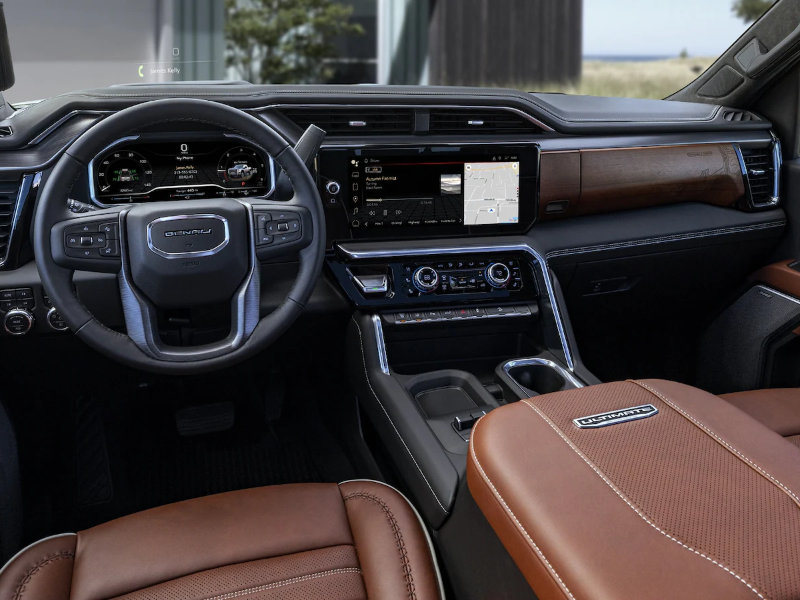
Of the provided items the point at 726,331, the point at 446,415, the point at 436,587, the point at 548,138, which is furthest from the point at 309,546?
the point at 726,331

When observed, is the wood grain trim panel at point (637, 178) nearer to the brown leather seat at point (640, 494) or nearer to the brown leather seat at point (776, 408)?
the brown leather seat at point (776, 408)

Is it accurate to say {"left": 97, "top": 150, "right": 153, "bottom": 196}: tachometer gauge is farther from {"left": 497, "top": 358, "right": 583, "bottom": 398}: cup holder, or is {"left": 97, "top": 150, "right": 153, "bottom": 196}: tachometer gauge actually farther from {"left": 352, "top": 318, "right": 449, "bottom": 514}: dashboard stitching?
{"left": 497, "top": 358, "right": 583, "bottom": 398}: cup holder

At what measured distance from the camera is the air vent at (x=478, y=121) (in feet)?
6.35

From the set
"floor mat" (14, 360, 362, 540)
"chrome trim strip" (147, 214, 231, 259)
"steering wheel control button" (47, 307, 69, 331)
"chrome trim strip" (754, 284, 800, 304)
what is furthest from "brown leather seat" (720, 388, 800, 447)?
"steering wheel control button" (47, 307, 69, 331)

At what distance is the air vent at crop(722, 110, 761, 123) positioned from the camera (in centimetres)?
238

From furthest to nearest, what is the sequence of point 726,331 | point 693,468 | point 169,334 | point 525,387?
point 726,331 < point 525,387 < point 169,334 < point 693,468

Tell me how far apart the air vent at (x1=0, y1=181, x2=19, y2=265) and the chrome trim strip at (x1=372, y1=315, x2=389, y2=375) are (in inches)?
34.0

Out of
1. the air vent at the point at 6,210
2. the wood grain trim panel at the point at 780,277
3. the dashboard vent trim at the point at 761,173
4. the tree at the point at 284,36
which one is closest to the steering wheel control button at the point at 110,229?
the air vent at the point at 6,210

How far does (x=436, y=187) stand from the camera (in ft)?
6.39

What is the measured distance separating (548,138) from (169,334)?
3.71 ft

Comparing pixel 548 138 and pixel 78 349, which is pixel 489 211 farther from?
pixel 78 349

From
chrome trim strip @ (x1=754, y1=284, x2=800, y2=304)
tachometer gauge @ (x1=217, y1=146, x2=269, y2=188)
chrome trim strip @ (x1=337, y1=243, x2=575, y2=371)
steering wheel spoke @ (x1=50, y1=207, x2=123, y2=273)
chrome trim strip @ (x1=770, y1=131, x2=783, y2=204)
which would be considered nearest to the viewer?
steering wheel spoke @ (x1=50, y1=207, x2=123, y2=273)

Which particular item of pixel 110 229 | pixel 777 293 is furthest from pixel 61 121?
pixel 777 293

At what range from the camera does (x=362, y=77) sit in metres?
8.32
